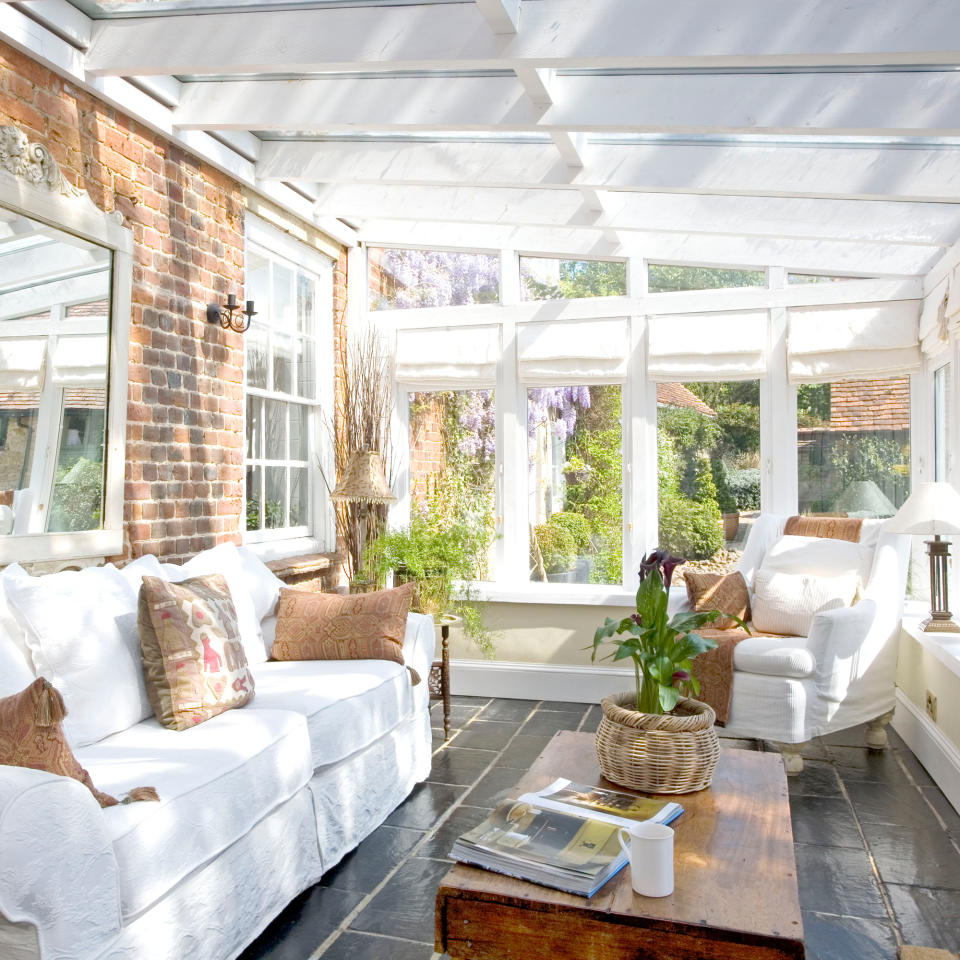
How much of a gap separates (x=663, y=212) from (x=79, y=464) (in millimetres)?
3098

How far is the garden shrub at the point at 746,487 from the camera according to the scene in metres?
5.22

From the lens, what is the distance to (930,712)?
407 cm

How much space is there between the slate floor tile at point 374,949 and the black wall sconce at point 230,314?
2.83 m

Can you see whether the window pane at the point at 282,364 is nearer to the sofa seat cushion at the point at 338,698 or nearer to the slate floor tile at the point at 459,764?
the sofa seat cushion at the point at 338,698

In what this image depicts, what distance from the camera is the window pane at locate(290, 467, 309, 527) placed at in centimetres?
528

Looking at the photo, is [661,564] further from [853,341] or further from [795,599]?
[853,341]

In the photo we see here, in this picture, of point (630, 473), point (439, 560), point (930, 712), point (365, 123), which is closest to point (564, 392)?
point (630, 473)

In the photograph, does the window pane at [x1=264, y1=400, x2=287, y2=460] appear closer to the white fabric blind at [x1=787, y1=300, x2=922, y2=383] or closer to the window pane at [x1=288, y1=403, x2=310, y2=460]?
the window pane at [x1=288, y1=403, x2=310, y2=460]

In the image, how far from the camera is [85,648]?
2660mm

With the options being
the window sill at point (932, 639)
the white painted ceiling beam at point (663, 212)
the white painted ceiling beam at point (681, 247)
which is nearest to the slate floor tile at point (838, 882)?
the window sill at point (932, 639)

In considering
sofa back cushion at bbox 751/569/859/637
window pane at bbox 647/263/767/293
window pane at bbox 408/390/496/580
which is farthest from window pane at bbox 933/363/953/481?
window pane at bbox 408/390/496/580

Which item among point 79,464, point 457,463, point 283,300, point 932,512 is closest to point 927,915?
point 932,512

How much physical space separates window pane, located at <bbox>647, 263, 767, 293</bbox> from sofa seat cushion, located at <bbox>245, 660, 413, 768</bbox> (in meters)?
2.94

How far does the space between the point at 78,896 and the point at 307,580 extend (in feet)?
10.8
